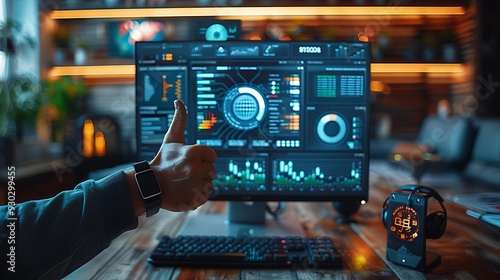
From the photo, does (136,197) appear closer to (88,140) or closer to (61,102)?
(88,140)

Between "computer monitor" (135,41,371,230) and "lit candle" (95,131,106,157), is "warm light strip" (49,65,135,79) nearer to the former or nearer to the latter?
"lit candle" (95,131,106,157)

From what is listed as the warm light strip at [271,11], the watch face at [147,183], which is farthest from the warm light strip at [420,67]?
the watch face at [147,183]

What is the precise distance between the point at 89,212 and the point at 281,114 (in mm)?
543

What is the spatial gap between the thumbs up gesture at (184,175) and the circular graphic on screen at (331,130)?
38cm

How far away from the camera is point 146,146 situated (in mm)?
1050

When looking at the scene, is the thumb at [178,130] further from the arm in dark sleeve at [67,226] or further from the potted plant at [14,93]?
the potted plant at [14,93]

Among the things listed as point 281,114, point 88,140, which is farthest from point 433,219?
point 88,140

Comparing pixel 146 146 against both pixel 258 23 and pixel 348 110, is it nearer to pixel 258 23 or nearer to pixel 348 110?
pixel 348 110

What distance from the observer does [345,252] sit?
0.90 meters

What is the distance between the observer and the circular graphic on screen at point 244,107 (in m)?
1.03

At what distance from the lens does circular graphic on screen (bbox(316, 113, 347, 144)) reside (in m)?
1.02

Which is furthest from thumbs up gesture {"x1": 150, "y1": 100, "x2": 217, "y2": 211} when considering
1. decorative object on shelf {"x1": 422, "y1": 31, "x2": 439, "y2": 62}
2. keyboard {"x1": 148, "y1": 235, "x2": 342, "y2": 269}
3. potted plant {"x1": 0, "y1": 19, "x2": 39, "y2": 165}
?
decorative object on shelf {"x1": 422, "y1": 31, "x2": 439, "y2": 62}

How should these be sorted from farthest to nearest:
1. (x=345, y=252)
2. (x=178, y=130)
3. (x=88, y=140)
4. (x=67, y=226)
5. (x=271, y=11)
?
(x=271, y=11) → (x=88, y=140) → (x=345, y=252) → (x=178, y=130) → (x=67, y=226)

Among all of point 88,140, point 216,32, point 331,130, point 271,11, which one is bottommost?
point 88,140
